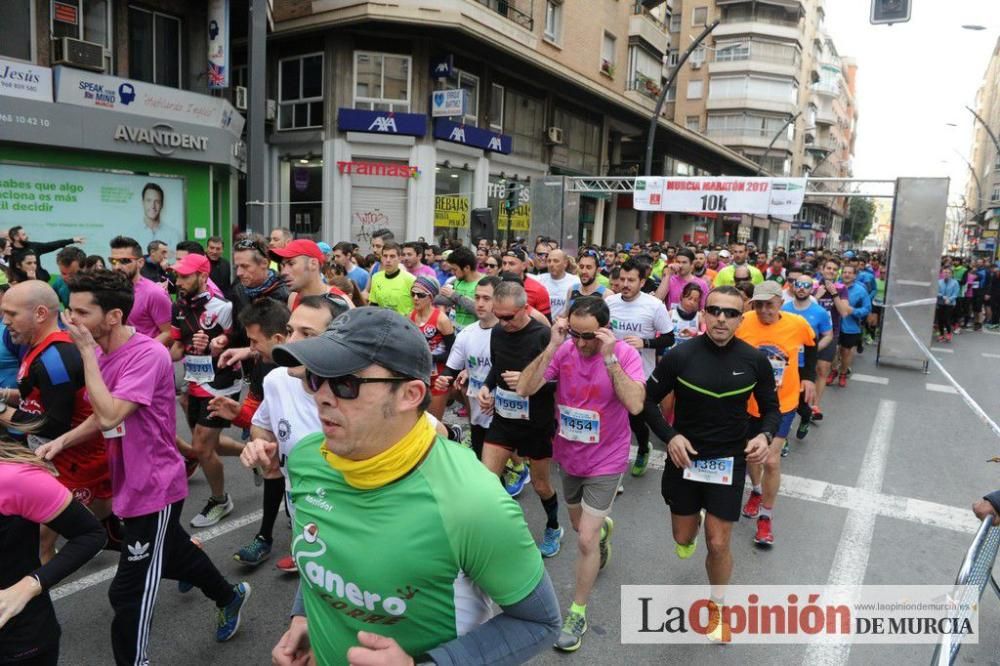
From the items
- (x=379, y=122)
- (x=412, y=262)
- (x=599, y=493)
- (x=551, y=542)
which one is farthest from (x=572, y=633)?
(x=379, y=122)

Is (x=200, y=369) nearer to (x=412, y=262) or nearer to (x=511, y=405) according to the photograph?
(x=511, y=405)

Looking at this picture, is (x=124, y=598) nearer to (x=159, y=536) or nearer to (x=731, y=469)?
(x=159, y=536)

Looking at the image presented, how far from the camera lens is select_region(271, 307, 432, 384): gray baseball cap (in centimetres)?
164

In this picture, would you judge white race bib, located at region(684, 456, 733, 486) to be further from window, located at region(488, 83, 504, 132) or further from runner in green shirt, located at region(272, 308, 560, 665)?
window, located at region(488, 83, 504, 132)

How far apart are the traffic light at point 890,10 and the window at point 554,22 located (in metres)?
16.9

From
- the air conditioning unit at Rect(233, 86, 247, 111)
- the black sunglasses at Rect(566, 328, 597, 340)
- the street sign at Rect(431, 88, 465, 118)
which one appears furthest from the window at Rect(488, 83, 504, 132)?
the black sunglasses at Rect(566, 328, 597, 340)

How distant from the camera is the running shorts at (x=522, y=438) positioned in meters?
4.68

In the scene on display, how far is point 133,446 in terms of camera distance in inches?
125

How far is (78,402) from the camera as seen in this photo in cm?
360

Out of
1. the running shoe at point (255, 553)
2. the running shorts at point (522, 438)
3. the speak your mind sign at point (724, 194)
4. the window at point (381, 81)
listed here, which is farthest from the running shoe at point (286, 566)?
the window at point (381, 81)

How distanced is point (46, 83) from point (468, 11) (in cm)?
1106

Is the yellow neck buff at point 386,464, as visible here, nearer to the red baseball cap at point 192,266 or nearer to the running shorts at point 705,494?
the running shorts at point 705,494

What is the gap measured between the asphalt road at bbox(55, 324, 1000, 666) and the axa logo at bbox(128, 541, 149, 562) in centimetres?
78

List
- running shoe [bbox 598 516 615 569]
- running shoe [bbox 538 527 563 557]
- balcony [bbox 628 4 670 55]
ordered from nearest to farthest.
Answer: running shoe [bbox 598 516 615 569] → running shoe [bbox 538 527 563 557] → balcony [bbox 628 4 670 55]
